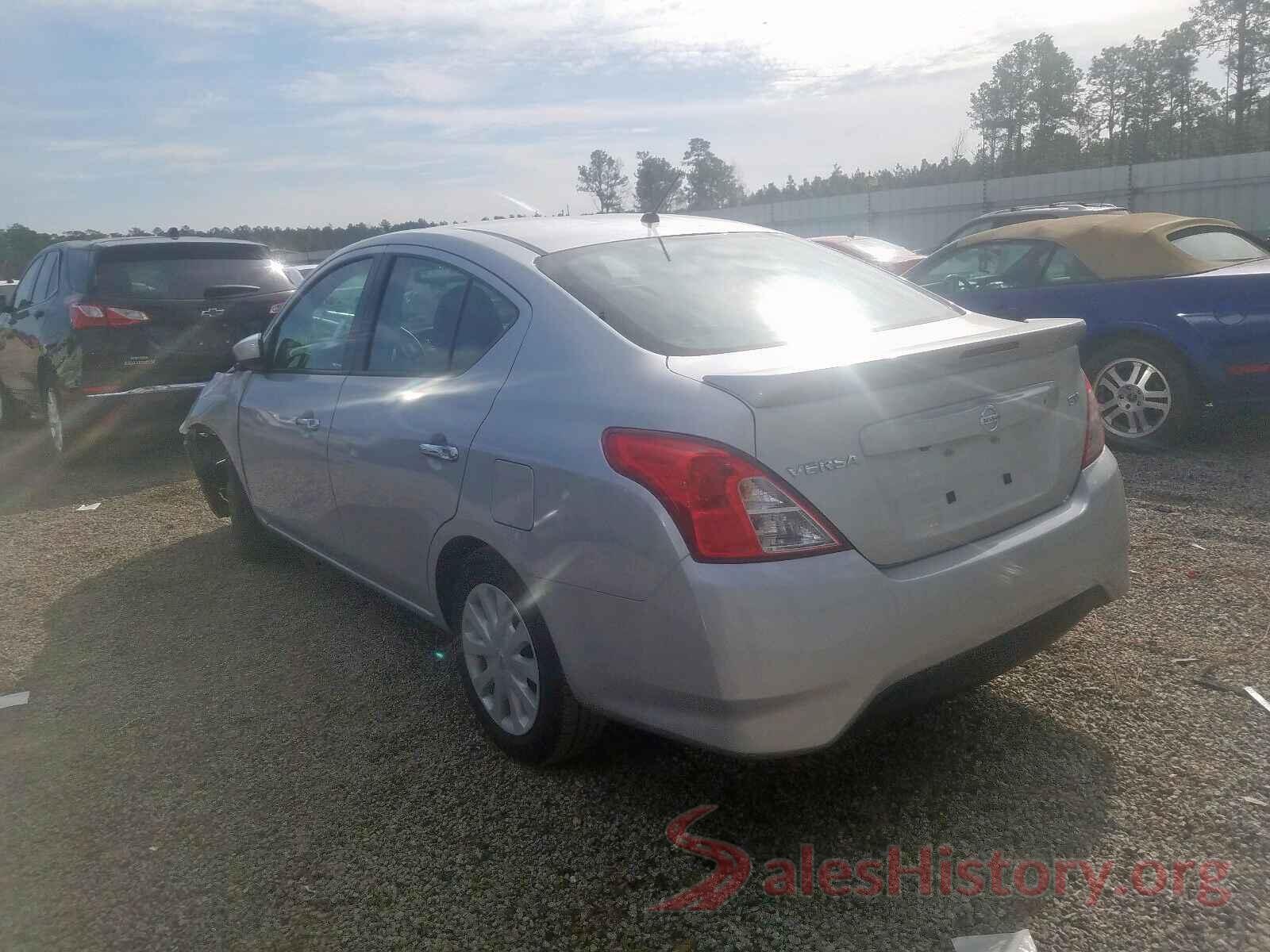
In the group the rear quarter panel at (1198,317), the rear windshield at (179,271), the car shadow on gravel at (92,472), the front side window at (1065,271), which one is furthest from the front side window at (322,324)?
the front side window at (1065,271)

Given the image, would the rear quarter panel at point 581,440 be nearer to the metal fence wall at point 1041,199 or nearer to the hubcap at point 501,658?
the hubcap at point 501,658

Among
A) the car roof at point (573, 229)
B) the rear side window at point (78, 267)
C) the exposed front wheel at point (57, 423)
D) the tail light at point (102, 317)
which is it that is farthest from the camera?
the exposed front wheel at point (57, 423)

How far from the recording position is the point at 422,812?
2.95 m

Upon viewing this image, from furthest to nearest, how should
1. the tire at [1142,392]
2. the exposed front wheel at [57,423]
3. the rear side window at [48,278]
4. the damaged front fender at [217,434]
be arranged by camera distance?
the rear side window at [48,278] < the exposed front wheel at [57,423] < the tire at [1142,392] < the damaged front fender at [217,434]

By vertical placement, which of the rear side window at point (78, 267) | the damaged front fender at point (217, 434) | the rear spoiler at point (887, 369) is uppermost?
the rear side window at point (78, 267)

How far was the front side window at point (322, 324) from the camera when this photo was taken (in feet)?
13.4

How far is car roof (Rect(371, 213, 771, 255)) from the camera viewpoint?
137 inches

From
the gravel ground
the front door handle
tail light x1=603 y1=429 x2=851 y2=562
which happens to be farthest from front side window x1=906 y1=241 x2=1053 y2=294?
tail light x1=603 y1=429 x2=851 y2=562

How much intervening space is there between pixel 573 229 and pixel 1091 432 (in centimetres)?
182

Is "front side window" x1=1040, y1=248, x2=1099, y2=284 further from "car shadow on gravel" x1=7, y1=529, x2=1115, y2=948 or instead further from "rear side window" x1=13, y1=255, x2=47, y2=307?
"rear side window" x1=13, y1=255, x2=47, y2=307

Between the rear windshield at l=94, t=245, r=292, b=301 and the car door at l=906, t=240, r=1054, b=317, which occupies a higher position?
the rear windshield at l=94, t=245, r=292, b=301

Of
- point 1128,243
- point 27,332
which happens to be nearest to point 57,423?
point 27,332

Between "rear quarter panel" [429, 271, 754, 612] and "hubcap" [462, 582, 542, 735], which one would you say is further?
"hubcap" [462, 582, 542, 735]

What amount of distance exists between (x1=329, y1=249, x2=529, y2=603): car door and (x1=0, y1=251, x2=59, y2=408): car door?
18.8 feet
